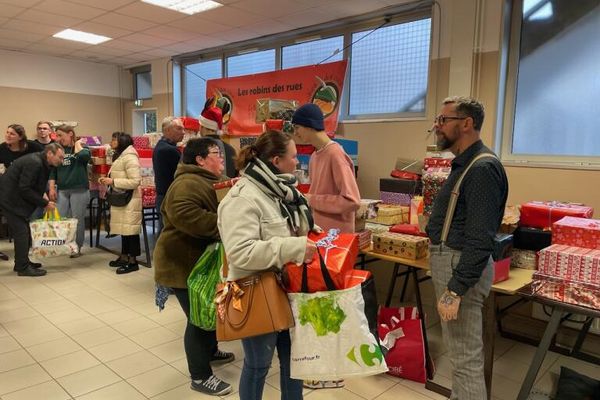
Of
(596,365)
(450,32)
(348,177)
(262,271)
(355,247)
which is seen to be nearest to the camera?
(262,271)

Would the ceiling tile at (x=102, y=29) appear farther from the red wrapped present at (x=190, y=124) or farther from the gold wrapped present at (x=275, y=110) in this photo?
the gold wrapped present at (x=275, y=110)

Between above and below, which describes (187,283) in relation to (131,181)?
below

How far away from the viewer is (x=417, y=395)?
7.73 ft

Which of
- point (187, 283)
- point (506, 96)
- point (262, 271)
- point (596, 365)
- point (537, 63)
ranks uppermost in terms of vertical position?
point (537, 63)

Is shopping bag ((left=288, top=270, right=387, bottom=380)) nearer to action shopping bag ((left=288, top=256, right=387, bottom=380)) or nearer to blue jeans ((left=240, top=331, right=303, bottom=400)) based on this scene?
action shopping bag ((left=288, top=256, right=387, bottom=380))

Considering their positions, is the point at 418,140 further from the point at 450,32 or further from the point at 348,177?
Result: the point at 348,177

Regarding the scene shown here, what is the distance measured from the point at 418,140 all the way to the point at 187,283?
2.71 m

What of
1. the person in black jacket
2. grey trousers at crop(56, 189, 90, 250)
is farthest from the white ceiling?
grey trousers at crop(56, 189, 90, 250)

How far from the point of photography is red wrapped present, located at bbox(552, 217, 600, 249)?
6.84 feet

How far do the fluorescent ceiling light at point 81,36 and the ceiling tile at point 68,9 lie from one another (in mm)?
838

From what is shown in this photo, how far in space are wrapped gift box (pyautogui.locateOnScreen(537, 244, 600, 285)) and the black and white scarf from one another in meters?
1.18

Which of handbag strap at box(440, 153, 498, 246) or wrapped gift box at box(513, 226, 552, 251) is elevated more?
handbag strap at box(440, 153, 498, 246)

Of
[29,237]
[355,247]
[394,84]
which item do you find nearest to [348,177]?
[355,247]

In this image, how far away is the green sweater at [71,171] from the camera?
469 centimetres
